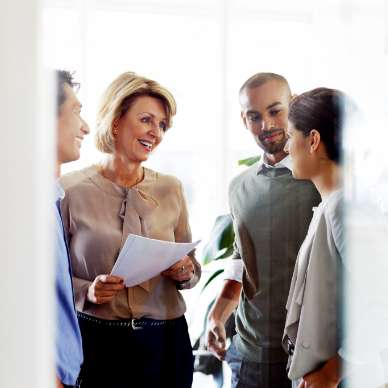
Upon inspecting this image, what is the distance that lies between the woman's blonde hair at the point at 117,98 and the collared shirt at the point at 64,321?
0.12 meters

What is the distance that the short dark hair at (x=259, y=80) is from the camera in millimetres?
1121

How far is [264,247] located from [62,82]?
482 millimetres

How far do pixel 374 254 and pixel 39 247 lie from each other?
0.78 m

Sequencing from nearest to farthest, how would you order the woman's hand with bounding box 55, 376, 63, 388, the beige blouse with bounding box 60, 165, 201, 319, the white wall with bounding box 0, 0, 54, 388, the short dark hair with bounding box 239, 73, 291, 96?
the white wall with bounding box 0, 0, 54, 388
the woman's hand with bounding box 55, 376, 63, 388
the beige blouse with bounding box 60, 165, 201, 319
the short dark hair with bounding box 239, 73, 291, 96

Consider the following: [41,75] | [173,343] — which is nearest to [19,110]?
[41,75]

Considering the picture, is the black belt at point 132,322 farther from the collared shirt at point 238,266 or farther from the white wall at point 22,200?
the white wall at point 22,200

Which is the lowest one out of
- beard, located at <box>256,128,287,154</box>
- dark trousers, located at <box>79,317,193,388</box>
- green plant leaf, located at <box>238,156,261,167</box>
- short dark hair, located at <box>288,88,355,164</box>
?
dark trousers, located at <box>79,317,193,388</box>

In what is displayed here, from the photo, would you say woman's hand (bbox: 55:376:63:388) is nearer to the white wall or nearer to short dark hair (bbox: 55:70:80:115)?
the white wall

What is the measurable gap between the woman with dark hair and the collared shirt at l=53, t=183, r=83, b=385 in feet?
1.36

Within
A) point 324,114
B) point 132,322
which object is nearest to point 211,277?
point 132,322

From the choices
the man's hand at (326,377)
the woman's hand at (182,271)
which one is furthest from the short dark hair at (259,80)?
the man's hand at (326,377)

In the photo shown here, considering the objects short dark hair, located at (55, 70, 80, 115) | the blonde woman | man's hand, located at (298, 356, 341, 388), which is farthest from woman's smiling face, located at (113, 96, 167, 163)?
man's hand, located at (298, 356, 341, 388)

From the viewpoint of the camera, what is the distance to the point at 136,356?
41.7 inches

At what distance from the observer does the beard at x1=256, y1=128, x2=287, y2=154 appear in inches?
45.0
